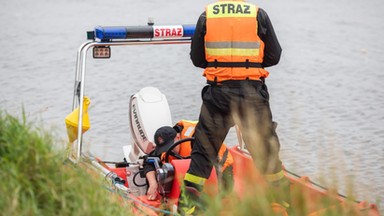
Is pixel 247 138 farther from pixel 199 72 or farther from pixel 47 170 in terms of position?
pixel 199 72

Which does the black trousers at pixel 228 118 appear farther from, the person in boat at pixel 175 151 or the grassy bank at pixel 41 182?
the grassy bank at pixel 41 182

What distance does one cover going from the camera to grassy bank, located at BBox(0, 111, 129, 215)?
335 centimetres

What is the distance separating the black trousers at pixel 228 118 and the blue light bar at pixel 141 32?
0.82 m

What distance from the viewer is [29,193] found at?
11.2 feet

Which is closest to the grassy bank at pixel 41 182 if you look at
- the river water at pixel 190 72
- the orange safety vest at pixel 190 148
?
the orange safety vest at pixel 190 148

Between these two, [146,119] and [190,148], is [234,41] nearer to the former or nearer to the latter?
[190,148]

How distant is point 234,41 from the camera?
198 inches

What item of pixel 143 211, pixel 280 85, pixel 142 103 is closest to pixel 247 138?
pixel 143 211

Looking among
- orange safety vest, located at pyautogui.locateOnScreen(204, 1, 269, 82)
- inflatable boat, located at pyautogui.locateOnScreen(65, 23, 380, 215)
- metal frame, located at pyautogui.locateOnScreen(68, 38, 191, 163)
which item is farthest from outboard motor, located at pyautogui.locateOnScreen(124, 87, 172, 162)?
orange safety vest, located at pyautogui.locateOnScreen(204, 1, 269, 82)

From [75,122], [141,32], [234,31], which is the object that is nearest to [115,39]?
[141,32]

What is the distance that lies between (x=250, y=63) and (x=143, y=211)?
1.12m

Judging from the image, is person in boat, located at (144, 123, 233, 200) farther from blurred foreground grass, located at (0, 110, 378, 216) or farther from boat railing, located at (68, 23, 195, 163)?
blurred foreground grass, located at (0, 110, 378, 216)

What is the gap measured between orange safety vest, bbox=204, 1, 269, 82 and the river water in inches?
70.6

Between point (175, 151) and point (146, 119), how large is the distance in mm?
608
